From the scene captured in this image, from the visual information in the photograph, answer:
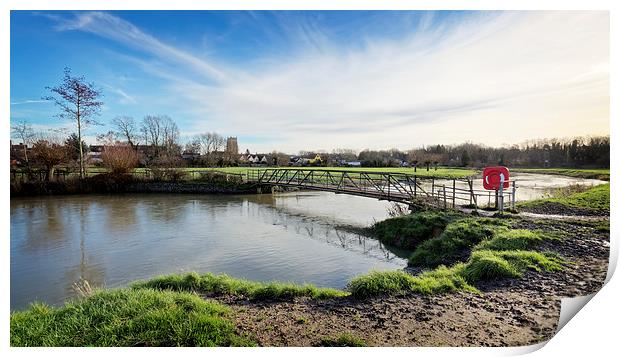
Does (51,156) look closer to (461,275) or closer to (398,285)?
(398,285)

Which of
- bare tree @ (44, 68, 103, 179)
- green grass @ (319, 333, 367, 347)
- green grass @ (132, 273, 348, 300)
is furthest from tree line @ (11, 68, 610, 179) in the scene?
green grass @ (319, 333, 367, 347)

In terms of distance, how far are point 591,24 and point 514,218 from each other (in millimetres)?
4103

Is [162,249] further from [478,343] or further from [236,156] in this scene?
[236,156]

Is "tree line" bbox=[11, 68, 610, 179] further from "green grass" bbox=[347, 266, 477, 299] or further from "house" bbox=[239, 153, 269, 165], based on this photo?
"green grass" bbox=[347, 266, 477, 299]

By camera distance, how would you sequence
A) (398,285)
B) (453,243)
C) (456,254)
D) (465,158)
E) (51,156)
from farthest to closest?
(465,158)
(51,156)
(453,243)
(456,254)
(398,285)

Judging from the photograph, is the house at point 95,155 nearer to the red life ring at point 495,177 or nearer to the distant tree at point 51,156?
the distant tree at point 51,156

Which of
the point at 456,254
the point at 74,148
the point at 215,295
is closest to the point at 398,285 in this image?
the point at 215,295

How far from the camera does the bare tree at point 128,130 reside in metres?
13.4

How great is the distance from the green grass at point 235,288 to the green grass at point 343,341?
3.46ft

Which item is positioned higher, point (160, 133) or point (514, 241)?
point (160, 133)

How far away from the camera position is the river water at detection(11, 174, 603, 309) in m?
5.31

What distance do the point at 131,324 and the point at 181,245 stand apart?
15.4 feet

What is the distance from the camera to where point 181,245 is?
7.23 metres
